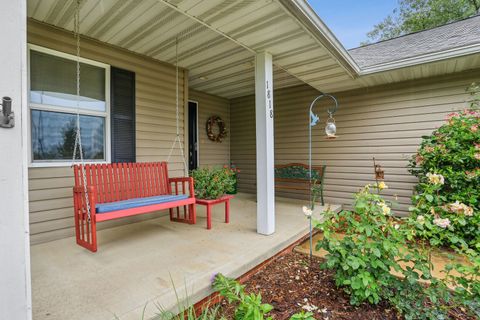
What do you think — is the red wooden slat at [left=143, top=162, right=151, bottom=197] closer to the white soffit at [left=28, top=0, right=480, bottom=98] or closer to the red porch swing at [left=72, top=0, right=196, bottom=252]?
the red porch swing at [left=72, top=0, right=196, bottom=252]

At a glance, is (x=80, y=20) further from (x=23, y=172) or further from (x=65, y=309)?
(x=65, y=309)

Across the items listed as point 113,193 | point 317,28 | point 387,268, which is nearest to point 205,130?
point 113,193

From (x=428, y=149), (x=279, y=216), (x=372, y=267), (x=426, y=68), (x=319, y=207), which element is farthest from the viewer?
(x=319, y=207)

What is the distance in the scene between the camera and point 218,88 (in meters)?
5.43

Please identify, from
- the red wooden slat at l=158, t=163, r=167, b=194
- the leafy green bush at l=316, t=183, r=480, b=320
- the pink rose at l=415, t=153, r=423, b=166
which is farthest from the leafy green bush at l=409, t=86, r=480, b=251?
the red wooden slat at l=158, t=163, r=167, b=194

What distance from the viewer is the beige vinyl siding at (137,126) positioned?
261 centimetres

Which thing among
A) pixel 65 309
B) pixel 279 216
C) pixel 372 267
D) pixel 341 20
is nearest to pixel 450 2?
pixel 341 20

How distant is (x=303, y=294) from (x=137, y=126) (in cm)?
308

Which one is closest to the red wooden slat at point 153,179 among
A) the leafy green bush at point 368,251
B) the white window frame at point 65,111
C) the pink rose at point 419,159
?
the white window frame at point 65,111

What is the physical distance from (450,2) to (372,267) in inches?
599

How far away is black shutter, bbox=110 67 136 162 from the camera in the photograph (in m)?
3.22

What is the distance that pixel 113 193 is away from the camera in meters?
2.76

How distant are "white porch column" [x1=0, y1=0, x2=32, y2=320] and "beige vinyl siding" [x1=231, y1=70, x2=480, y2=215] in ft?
15.6

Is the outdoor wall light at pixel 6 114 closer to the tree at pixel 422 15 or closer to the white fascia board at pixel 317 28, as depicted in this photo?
the white fascia board at pixel 317 28
